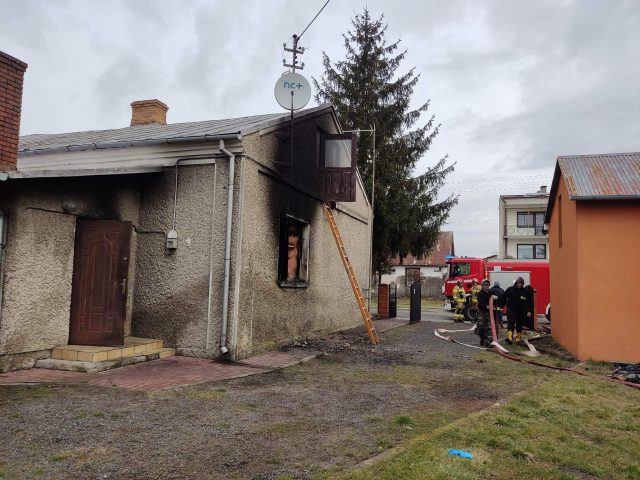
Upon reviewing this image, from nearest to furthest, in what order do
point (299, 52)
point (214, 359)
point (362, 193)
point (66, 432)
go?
point (66, 432) < point (214, 359) < point (299, 52) < point (362, 193)

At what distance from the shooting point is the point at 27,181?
287 inches

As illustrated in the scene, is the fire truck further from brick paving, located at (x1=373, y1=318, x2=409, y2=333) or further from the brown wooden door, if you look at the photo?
the brown wooden door

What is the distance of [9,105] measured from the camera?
745 centimetres

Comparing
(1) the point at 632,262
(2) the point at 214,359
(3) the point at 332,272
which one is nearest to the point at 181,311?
(2) the point at 214,359

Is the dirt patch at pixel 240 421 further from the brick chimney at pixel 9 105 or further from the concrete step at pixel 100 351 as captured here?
the brick chimney at pixel 9 105

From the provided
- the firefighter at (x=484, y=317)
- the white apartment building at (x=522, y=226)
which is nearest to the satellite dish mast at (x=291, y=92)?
the firefighter at (x=484, y=317)

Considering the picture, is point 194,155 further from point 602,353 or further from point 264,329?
point 602,353

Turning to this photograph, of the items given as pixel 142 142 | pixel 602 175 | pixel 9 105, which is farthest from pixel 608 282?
pixel 9 105

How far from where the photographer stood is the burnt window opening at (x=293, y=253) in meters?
10.6

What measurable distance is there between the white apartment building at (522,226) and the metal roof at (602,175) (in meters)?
33.5

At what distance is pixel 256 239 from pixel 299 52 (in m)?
4.45

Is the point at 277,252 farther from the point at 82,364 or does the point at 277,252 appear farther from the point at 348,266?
the point at 82,364

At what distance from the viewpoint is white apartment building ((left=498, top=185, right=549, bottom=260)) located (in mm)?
43906

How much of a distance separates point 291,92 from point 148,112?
7.30 m
